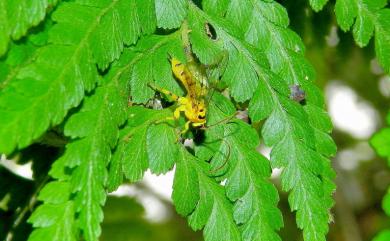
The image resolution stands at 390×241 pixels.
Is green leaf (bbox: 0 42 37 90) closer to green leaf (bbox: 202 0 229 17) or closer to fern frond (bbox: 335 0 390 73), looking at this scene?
green leaf (bbox: 202 0 229 17)

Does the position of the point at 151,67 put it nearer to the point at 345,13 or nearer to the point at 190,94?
the point at 190,94

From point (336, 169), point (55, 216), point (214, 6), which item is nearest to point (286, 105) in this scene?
point (214, 6)

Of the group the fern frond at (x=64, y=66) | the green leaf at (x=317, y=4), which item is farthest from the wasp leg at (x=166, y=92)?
the green leaf at (x=317, y=4)

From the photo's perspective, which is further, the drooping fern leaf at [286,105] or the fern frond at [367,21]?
the fern frond at [367,21]

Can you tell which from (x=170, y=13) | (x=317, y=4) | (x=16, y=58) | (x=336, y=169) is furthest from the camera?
(x=336, y=169)

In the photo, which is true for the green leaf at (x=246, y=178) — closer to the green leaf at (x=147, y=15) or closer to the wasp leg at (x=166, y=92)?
the wasp leg at (x=166, y=92)

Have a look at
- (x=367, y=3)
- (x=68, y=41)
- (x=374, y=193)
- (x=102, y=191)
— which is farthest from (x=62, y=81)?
(x=374, y=193)
